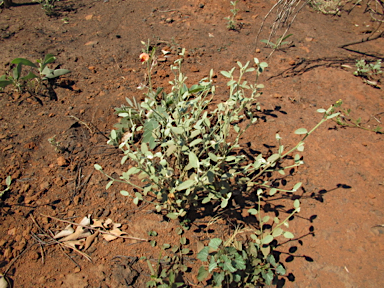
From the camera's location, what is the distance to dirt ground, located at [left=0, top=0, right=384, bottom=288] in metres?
1.66

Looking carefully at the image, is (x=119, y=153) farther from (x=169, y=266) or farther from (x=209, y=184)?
(x=169, y=266)

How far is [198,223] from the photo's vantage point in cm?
181

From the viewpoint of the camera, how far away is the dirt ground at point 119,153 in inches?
65.3

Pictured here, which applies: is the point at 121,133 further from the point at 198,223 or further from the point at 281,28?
the point at 281,28

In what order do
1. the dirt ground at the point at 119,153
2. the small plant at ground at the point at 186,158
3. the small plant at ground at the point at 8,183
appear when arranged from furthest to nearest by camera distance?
the small plant at ground at the point at 8,183, the dirt ground at the point at 119,153, the small plant at ground at the point at 186,158

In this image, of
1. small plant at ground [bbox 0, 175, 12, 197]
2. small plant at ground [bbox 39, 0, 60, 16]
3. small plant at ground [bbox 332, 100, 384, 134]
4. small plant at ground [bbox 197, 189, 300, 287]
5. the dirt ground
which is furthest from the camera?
small plant at ground [bbox 39, 0, 60, 16]

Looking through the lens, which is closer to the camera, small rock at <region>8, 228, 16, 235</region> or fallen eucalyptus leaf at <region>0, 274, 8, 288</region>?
fallen eucalyptus leaf at <region>0, 274, 8, 288</region>

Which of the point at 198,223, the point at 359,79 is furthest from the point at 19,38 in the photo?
the point at 359,79

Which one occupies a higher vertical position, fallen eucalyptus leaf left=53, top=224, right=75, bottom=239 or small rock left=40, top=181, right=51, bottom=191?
small rock left=40, top=181, right=51, bottom=191

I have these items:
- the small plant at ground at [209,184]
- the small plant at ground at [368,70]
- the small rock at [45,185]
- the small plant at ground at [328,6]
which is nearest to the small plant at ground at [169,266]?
the small plant at ground at [209,184]

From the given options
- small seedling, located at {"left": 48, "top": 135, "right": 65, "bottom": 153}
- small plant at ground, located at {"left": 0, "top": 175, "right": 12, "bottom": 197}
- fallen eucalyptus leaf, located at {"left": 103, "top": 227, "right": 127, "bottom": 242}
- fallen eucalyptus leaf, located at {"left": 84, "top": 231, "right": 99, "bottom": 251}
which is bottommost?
fallen eucalyptus leaf, located at {"left": 84, "top": 231, "right": 99, "bottom": 251}

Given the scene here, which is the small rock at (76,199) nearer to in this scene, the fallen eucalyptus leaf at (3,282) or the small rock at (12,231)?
the small rock at (12,231)

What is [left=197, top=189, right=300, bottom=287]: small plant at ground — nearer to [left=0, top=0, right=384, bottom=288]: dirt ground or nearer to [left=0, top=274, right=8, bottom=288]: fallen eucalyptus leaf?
[left=0, top=0, right=384, bottom=288]: dirt ground

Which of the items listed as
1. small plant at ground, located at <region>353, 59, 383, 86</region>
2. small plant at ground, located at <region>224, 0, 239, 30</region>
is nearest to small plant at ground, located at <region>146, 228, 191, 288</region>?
small plant at ground, located at <region>353, 59, 383, 86</region>
